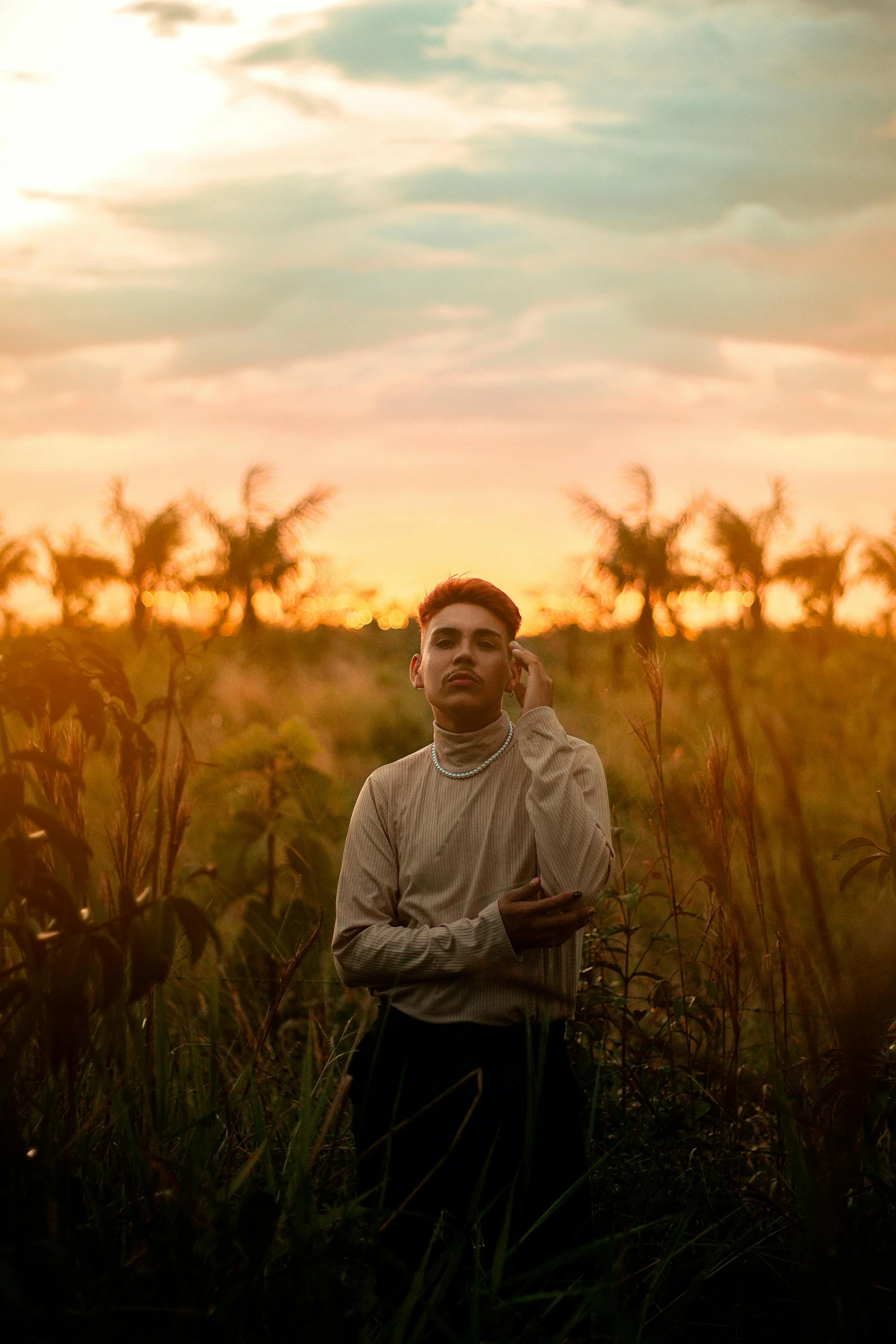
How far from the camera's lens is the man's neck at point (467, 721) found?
241cm

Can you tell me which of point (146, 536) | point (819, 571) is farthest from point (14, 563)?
point (819, 571)

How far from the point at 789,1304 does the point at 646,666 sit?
129 cm

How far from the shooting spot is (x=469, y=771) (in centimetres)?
242

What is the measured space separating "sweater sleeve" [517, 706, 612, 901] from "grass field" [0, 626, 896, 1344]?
0.20 m

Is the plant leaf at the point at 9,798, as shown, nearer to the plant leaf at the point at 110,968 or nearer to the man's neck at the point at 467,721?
the plant leaf at the point at 110,968

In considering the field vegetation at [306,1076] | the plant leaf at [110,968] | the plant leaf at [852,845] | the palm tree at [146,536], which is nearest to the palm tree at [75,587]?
the field vegetation at [306,1076]

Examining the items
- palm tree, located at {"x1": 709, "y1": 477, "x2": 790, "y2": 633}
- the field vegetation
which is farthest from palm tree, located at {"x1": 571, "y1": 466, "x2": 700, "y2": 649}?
the field vegetation

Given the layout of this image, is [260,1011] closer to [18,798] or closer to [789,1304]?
[789,1304]

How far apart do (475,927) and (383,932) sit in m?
0.22

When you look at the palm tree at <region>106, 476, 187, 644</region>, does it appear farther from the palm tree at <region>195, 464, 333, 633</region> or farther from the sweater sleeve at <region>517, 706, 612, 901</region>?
the sweater sleeve at <region>517, 706, 612, 901</region>

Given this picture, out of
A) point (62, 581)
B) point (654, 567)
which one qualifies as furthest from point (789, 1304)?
point (654, 567)

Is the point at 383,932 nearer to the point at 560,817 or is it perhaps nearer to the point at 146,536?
the point at 560,817

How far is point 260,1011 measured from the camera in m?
3.17

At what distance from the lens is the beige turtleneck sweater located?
2168 millimetres
